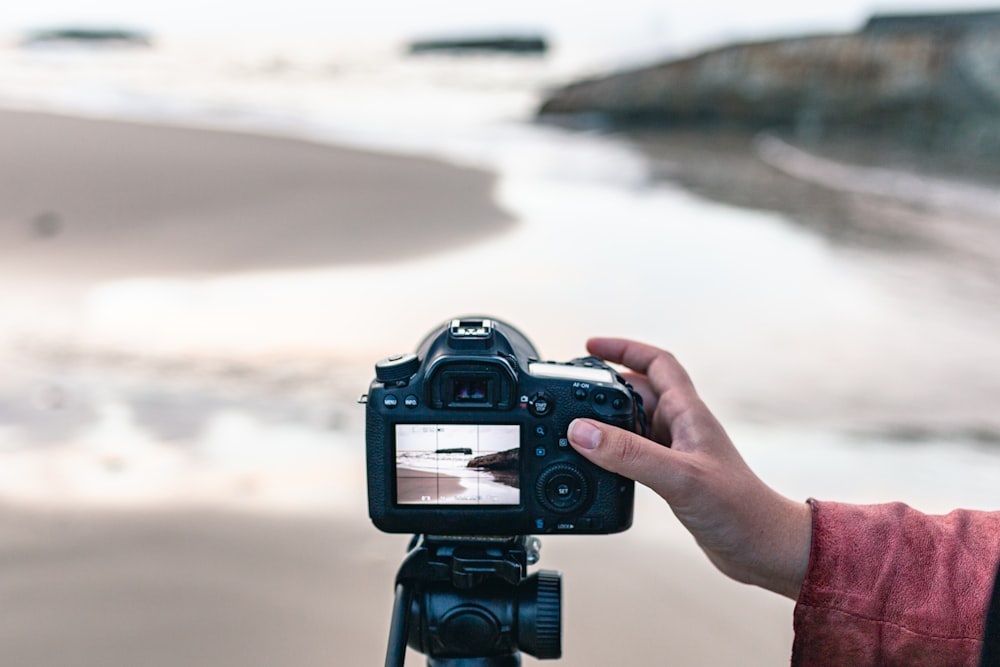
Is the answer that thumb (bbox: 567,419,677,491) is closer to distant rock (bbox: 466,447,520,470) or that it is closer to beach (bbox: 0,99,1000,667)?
distant rock (bbox: 466,447,520,470)

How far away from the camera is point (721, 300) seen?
3.43 metres

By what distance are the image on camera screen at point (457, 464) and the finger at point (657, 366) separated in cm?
17

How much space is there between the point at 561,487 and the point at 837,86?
7.95 metres

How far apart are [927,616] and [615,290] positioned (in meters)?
2.70

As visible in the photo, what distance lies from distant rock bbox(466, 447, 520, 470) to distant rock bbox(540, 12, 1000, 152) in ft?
23.5

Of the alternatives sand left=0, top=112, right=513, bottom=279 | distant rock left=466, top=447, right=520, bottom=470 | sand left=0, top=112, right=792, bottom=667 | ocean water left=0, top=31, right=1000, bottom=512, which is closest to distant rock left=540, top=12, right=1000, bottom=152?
ocean water left=0, top=31, right=1000, bottom=512

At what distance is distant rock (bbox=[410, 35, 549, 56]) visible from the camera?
55.5 ft

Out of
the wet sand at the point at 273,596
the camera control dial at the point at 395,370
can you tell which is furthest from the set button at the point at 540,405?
the wet sand at the point at 273,596

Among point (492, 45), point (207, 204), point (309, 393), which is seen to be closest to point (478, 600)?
point (309, 393)

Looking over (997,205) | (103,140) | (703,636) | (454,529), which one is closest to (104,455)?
(703,636)

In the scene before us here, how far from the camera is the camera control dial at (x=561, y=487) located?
0.88 meters

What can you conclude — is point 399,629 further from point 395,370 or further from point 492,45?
point 492,45

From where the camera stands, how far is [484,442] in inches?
34.5

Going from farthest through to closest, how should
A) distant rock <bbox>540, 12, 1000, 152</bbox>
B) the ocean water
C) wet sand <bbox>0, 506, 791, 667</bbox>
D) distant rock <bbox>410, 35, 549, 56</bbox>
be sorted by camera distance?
1. distant rock <bbox>410, 35, 549, 56</bbox>
2. distant rock <bbox>540, 12, 1000, 152</bbox>
3. the ocean water
4. wet sand <bbox>0, 506, 791, 667</bbox>
